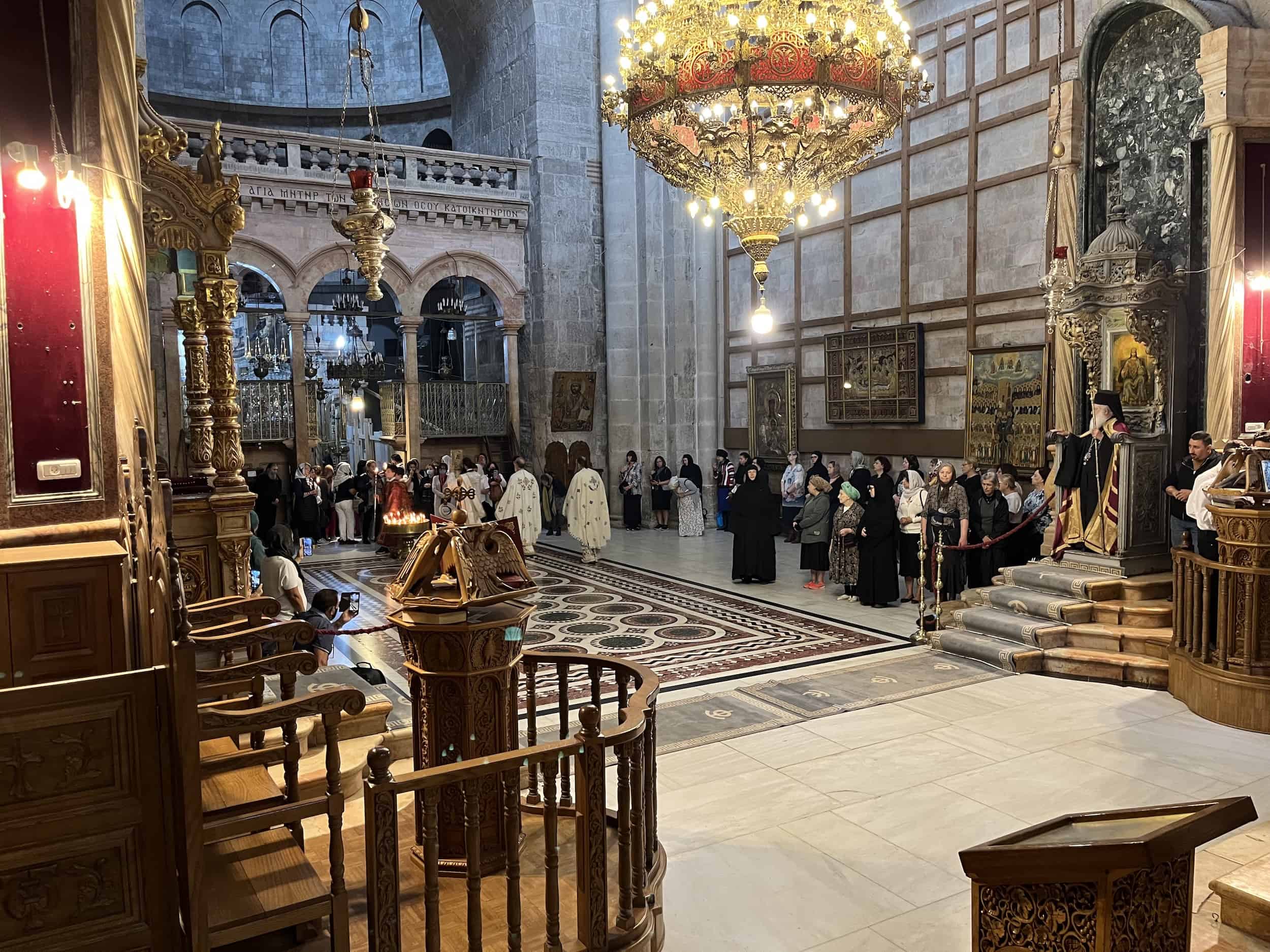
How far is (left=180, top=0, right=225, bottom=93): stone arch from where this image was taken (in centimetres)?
2114

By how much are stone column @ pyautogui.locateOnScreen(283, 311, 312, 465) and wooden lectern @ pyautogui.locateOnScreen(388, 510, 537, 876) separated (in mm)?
13107

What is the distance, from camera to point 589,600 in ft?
35.6

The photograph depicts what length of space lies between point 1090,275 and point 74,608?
29.2 ft

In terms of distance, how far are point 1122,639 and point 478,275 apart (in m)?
13.2

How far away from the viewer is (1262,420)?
A: 27.0 ft

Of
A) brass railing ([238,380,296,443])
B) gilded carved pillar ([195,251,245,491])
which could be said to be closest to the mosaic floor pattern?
gilded carved pillar ([195,251,245,491])

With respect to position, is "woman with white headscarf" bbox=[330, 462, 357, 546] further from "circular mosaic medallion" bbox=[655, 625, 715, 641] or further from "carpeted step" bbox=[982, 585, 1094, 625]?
"carpeted step" bbox=[982, 585, 1094, 625]

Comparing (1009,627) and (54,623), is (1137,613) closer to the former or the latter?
(1009,627)

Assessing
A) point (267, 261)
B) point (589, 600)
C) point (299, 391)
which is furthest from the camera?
point (299, 391)

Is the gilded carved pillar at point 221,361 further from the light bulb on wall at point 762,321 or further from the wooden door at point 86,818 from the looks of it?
the wooden door at point 86,818

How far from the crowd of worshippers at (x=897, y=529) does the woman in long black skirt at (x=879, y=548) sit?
0.03ft

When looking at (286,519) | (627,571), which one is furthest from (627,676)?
(286,519)

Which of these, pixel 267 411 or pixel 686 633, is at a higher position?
pixel 267 411

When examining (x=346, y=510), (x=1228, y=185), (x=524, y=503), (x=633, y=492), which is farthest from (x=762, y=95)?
(x=346, y=510)
